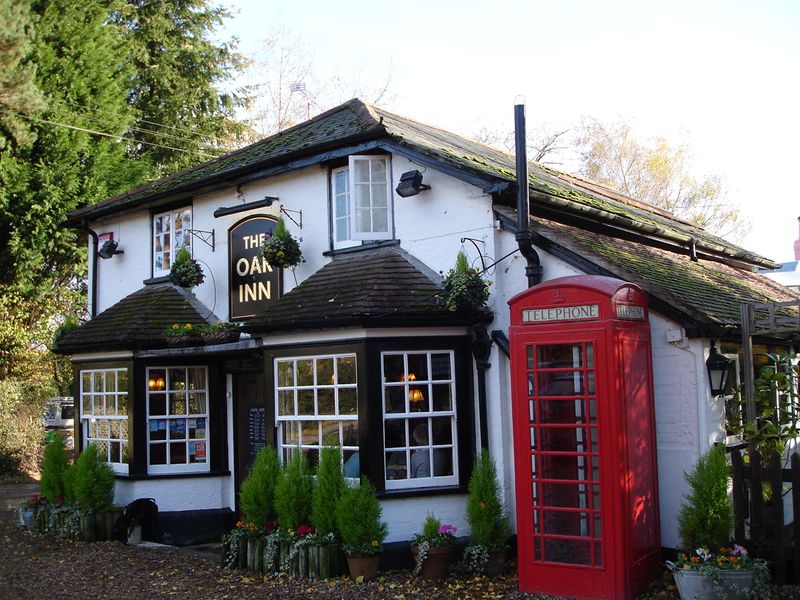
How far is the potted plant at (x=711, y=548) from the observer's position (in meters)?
7.18

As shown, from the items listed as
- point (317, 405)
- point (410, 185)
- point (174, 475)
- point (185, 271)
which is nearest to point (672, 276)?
point (410, 185)

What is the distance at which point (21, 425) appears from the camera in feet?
69.1

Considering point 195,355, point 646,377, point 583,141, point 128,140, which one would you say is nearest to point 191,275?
point 195,355

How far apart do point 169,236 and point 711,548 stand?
33.7ft

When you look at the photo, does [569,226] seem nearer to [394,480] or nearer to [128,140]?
[394,480]

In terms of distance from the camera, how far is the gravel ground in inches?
330

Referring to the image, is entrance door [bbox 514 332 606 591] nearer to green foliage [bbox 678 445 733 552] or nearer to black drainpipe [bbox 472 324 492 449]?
green foliage [bbox 678 445 733 552]

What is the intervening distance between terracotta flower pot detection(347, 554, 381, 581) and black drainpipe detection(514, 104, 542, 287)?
140 inches

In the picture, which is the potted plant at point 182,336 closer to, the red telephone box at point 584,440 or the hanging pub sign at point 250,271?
the hanging pub sign at point 250,271

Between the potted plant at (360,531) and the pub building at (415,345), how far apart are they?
500mm

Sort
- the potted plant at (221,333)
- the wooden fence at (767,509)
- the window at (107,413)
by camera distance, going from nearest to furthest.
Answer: the wooden fence at (767,509)
the potted plant at (221,333)
the window at (107,413)

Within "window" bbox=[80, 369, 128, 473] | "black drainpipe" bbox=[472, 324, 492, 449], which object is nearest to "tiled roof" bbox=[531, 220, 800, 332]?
"black drainpipe" bbox=[472, 324, 492, 449]

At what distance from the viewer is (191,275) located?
1309cm

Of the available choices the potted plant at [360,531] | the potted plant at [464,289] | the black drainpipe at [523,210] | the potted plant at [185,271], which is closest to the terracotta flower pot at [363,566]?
the potted plant at [360,531]
